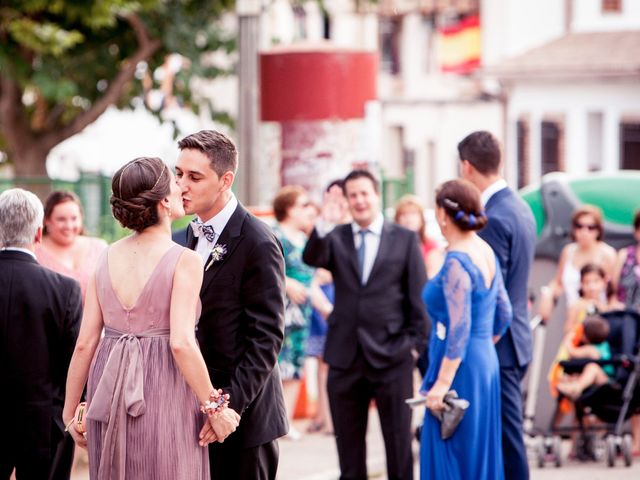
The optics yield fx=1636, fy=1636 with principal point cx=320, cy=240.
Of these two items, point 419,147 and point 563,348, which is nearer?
point 563,348

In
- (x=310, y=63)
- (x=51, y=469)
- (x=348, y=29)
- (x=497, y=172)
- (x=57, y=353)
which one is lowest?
(x=51, y=469)

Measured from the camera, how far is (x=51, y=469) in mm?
7578

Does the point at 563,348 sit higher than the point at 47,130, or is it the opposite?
the point at 47,130

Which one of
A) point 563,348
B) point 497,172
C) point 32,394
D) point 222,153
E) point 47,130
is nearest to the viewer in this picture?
point 222,153

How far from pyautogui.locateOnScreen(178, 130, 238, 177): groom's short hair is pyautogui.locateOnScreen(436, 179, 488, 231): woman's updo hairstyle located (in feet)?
6.20

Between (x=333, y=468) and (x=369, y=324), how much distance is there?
2.37 meters

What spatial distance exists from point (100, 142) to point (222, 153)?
22700mm

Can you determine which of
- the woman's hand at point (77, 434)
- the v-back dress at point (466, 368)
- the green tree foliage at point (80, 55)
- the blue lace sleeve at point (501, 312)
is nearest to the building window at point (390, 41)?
the green tree foliage at point (80, 55)

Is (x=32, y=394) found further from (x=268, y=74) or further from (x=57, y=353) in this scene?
(x=268, y=74)

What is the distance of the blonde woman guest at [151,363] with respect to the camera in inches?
232

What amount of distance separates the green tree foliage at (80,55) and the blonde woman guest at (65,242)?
8695 millimetres

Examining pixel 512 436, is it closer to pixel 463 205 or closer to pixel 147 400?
pixel 463 205

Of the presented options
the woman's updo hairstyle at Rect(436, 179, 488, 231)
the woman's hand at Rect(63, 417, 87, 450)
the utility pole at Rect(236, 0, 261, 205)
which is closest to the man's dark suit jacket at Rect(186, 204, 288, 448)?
the woman's hand at Rect(63, 417, 87, 450)

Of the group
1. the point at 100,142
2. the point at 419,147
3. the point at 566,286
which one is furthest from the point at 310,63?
the point at 419,147
